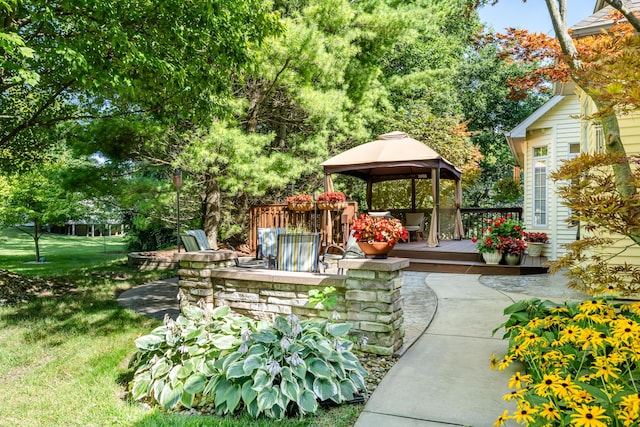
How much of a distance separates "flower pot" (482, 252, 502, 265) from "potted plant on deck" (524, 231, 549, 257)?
1.93m

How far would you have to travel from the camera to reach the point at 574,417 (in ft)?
5.58

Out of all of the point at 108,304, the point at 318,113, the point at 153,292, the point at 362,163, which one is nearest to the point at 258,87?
the point at 318,113

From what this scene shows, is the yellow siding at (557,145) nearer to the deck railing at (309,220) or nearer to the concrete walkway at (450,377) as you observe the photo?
the concrete walkway at (450,377)

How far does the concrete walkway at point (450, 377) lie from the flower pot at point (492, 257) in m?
2.32

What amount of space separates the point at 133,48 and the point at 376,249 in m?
3.71

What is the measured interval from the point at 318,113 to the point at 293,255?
616 centimetres

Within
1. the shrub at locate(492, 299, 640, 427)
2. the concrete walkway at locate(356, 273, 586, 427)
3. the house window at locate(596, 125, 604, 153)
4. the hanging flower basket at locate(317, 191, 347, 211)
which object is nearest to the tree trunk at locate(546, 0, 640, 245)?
the shrub at locate(492, 299, 640, 427)

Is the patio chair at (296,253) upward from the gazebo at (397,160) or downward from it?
downward

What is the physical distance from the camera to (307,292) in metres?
4.02

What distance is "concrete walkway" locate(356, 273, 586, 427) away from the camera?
8.29 ft

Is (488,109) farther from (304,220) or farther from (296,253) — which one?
(296,253)

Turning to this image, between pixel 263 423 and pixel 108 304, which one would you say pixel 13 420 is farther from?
pixel 108 304

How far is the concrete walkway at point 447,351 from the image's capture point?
257 cm

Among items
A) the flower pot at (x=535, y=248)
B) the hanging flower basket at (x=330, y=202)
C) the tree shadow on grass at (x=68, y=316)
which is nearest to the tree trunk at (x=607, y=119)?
the tree shadow on grass at (x=68, y=316)
